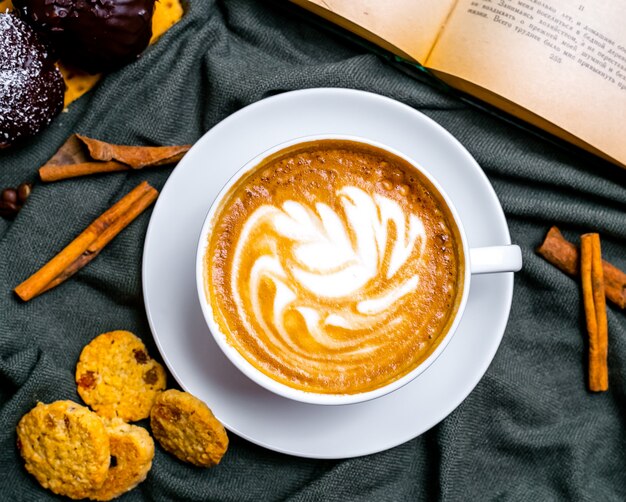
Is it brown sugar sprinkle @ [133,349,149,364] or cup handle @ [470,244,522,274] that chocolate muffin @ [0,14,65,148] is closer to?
brown sugar sprinkle @ [133,349,149,364]

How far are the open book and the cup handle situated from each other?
1.56 ft

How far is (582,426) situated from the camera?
2074mm

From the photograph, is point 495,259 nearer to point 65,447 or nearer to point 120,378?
point 120,378

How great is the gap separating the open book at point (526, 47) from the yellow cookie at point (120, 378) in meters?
1.02

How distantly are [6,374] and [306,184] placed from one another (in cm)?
90

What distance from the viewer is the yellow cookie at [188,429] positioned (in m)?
1.77

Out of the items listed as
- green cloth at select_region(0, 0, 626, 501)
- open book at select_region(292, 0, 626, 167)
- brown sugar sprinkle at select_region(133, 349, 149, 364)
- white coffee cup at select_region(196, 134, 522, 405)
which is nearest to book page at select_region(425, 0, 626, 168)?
open book at select_region(292, 0, 626, 167)

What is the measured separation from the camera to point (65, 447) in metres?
1.78

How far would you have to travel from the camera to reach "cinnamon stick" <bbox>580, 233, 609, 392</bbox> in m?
2.02

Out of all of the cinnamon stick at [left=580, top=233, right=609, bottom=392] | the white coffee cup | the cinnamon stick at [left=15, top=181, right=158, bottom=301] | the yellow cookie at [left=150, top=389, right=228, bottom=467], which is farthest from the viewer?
the cinnamon stick at [left=580, top=233, right=609, bottom=392]

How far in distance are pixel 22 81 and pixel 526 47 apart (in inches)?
50.1

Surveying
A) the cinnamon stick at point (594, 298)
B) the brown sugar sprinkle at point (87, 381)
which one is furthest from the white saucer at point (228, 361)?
the cinnamon stick at point (594, 298)

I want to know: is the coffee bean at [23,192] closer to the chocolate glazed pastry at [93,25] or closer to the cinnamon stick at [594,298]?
the chocolate glazed pastry at [93,25]

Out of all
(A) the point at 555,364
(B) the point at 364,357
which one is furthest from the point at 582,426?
(B) the point at 364,357
